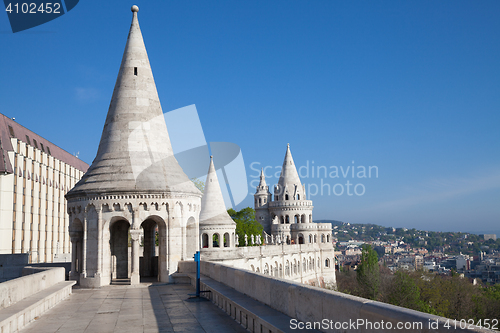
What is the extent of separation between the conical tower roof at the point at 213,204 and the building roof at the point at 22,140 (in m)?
14.4

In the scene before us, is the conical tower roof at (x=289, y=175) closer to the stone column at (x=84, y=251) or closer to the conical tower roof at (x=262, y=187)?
the conical tower roof at (x=262, y=187)

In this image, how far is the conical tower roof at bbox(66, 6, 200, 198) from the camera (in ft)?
50.2

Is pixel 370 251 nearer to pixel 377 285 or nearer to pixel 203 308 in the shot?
pixel 377 285

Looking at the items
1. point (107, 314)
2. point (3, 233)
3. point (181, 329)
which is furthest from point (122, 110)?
point (3, 233)

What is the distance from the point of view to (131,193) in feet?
48.9

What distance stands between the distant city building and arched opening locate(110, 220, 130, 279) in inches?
751

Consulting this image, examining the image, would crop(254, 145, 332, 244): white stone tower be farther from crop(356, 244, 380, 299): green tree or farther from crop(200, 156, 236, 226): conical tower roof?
crop(200, 156, 236, 226): conical tower roof

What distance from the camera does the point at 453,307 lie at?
159 feet

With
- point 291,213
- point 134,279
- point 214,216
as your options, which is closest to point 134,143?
point 134,279

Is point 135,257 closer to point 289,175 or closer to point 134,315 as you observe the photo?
point 134,315

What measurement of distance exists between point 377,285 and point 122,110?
5209cm

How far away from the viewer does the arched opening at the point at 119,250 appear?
1669 cm

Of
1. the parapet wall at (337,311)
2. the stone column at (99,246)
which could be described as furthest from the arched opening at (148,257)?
the parapet wall at (337,311)

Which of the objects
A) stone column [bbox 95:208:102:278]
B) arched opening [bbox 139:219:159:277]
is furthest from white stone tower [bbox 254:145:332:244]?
stone column [bbox 95:208:102:278]
